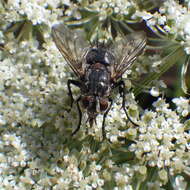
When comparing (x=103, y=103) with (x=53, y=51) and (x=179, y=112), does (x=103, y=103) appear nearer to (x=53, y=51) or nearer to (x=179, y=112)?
(x=179, y=112)

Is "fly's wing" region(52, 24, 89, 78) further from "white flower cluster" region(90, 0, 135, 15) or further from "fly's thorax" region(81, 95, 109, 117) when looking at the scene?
"white flower cluster" region(90, 0, 135, 15)

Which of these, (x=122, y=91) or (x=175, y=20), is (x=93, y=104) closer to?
(x=122, y=91)

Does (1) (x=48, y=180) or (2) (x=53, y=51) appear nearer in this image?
(1) (x=48, y=180)

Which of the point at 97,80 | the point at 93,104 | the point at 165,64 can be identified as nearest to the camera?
the point at 93,104

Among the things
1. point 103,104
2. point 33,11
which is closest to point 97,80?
point 103,104

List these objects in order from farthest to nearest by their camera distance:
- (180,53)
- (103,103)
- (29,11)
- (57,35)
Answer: (29,11), (180,53), (57,35), (103,103)

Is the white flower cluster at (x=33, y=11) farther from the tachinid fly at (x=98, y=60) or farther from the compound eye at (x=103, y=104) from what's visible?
the compound eye at (x=103, y=104)

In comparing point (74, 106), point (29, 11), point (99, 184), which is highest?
point (29, 11)

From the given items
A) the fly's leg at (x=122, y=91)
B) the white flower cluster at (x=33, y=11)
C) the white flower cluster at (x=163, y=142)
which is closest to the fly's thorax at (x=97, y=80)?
the fly's leg at (x=122, y=91)

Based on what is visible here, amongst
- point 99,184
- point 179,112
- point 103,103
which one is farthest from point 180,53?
point 99,184
